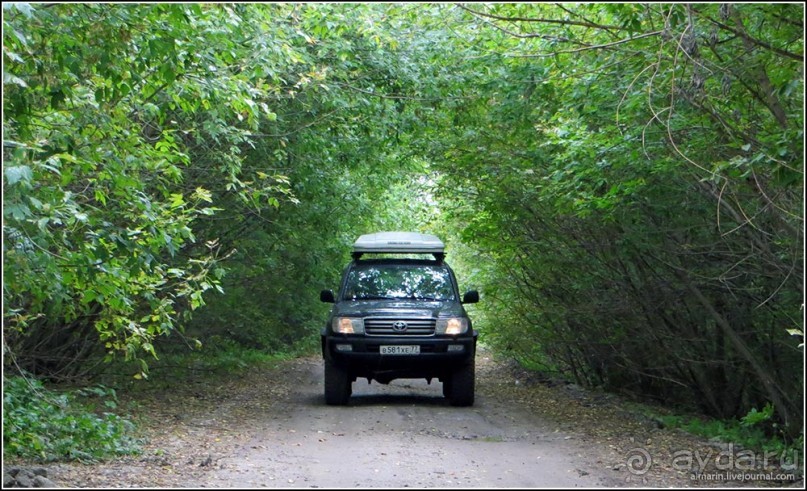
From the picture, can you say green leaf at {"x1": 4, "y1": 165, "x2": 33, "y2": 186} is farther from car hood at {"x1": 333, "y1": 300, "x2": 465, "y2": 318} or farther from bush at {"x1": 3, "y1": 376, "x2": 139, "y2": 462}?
car hood at {"x1": 333, "y1": 300, "x2": 465, "y2": 318}

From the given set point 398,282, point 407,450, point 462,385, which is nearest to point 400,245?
point 398,282

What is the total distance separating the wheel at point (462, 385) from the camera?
14.3 m

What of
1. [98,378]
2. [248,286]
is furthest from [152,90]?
[248,286]

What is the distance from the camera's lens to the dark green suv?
13734 mm

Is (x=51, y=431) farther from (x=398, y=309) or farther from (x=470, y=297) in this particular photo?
(x=470, y=297)

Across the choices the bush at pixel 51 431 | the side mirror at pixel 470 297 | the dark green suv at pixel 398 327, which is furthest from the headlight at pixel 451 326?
the bush at pixel 51 431

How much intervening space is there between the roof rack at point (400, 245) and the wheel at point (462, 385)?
6.84 feet

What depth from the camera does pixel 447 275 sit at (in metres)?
15.4

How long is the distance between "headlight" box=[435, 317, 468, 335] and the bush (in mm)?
4879

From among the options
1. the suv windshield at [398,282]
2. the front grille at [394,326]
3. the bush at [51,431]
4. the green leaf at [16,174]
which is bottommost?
the bush at [51,431]

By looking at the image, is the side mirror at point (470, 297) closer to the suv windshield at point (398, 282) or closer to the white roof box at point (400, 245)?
the suv windshield at point (398, 282)

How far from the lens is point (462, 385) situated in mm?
14305

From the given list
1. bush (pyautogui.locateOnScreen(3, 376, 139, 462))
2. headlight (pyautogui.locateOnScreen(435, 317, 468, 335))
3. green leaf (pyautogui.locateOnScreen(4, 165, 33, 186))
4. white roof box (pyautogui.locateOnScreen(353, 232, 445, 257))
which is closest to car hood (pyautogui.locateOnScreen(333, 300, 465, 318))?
headlight (pyautogui.locateOnScreen(435, 317, 468, 335))

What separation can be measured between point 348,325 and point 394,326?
0.66 metres
